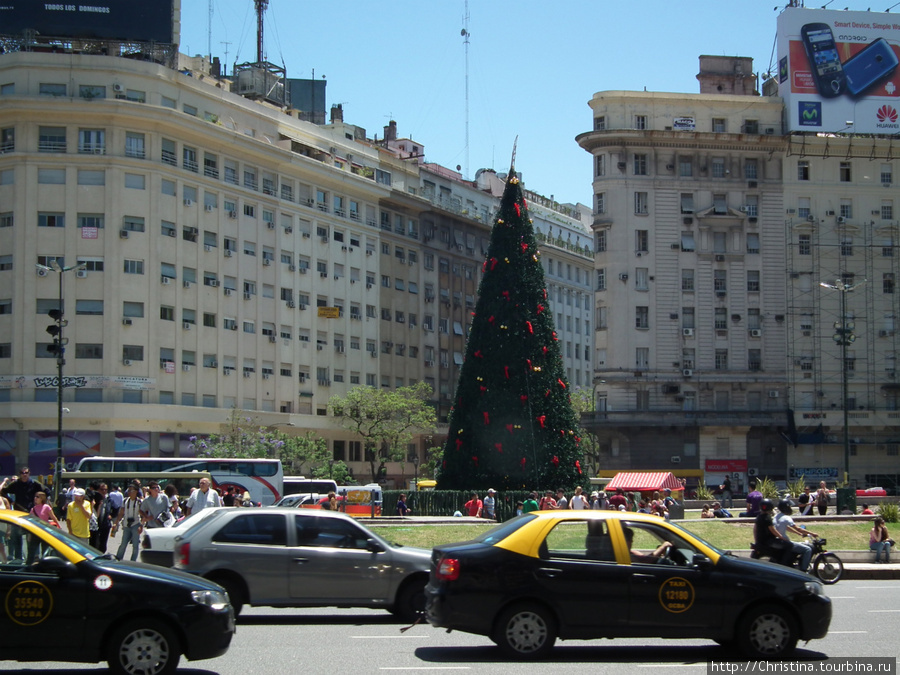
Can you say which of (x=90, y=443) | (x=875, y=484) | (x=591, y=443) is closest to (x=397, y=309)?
(x=591, y=443)

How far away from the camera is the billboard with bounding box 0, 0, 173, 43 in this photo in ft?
202

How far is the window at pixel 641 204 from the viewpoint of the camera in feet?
237

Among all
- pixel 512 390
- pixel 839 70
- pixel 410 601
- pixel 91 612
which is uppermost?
pixel 839 70

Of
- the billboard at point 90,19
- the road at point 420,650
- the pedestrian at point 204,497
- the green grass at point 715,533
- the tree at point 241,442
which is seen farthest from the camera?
the billboard at point 90,19

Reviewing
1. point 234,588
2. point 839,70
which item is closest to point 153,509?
point 234,588

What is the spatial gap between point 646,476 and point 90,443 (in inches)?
1072

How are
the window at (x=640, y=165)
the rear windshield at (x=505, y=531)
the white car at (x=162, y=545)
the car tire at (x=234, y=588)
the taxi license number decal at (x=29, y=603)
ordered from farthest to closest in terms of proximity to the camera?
1. the window at (x=640, y=165)
2. the white car at (x=162, y=545)
3. the car tire at (x=234, y=588)
4. the rear windshield at (x=505, y=531)
5. the taxi license number decal at (x=29, y=603)

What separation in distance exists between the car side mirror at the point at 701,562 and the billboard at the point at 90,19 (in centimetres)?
5653

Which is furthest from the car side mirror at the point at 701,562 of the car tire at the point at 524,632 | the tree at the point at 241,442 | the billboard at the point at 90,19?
the billboard at the point at 90,19

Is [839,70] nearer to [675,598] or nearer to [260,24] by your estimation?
[260,24]

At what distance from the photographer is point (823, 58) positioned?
71.3 meters

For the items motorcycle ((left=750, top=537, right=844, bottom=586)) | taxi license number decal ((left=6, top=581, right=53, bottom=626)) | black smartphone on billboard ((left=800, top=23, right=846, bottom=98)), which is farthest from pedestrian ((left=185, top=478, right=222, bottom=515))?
black smartphone on billboard ((left=800, top=23, right=846, bottom=98))

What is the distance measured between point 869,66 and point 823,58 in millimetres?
3062

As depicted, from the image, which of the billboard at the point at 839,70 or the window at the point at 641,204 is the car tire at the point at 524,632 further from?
the billboard at the point at 839,70
